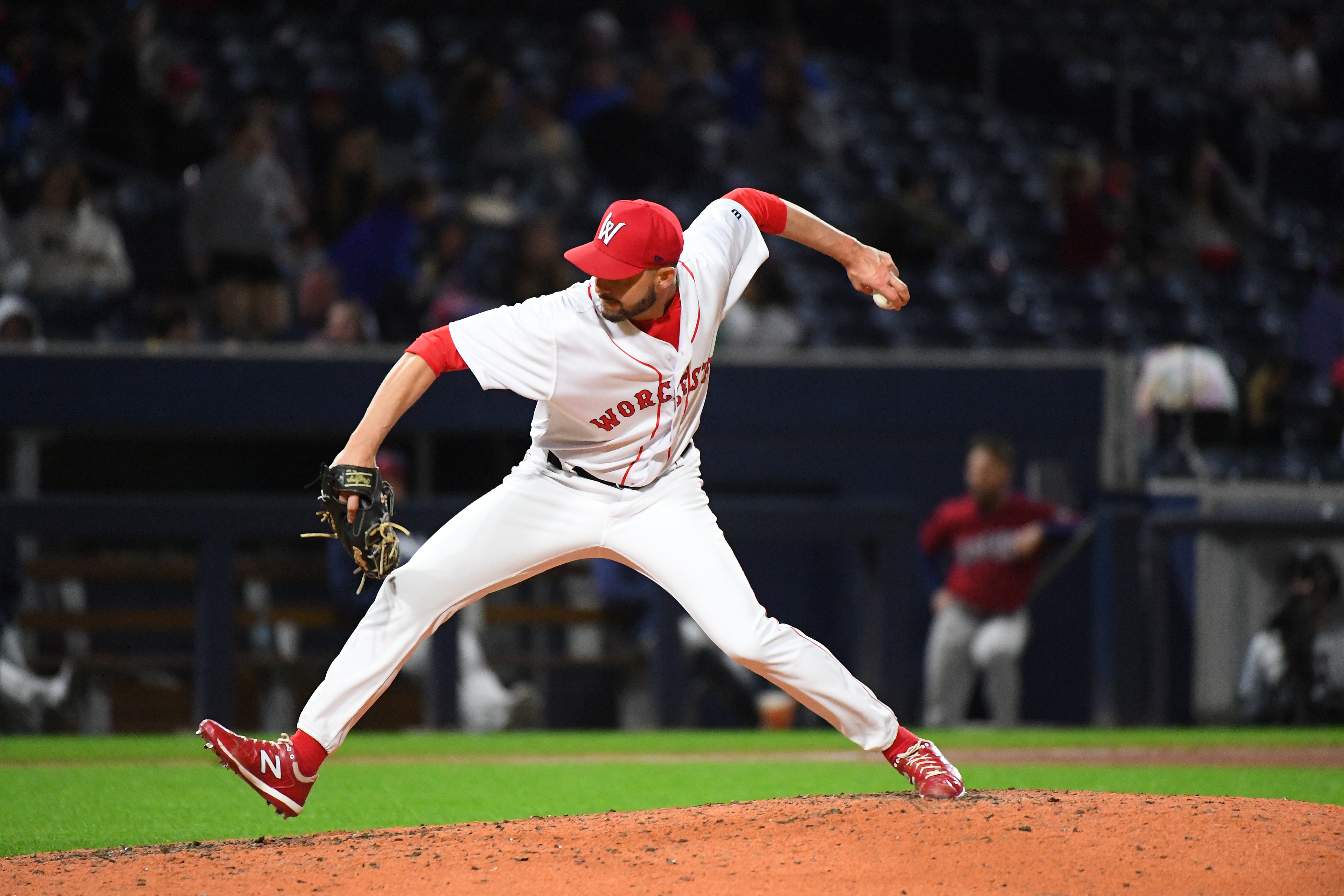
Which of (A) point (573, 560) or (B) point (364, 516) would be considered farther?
(A) point (573, 560)

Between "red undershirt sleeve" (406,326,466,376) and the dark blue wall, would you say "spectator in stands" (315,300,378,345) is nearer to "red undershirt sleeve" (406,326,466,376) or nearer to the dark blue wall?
the dark blue wall

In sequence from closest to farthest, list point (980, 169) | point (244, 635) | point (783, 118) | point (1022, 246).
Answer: point (244, 635) < point (783, 118) < point (1022, 246) < point (980, 169)

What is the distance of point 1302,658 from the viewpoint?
792 centimetres

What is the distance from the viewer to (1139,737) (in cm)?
732

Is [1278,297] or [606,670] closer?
[606,670]

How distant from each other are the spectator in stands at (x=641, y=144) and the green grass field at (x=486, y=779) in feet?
14.1

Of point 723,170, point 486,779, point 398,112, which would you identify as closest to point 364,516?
point 486,779

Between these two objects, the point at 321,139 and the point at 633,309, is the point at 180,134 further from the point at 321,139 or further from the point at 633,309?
the point at 633,309

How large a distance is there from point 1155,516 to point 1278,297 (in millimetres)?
4928

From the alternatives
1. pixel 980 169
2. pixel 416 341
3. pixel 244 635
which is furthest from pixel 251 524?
pixel 980 169

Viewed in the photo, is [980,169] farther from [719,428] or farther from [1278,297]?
[719,428]

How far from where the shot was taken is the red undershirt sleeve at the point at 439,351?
3713mm

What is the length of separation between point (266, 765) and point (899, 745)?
1.50m

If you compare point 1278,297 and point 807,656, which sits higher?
point 1278,297
